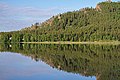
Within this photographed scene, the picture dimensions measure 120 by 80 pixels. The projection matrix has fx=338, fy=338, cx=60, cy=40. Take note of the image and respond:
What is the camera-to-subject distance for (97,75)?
36.7 metres

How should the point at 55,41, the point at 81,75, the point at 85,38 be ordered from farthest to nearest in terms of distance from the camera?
the point at 55,41 → the point at 85,38 → the point at 81,75

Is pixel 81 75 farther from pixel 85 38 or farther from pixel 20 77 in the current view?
pixel 85 38

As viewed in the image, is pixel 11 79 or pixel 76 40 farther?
pixel 76 40

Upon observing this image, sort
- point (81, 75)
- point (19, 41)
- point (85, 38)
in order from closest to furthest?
1. point (81, 75)
2. point (85, 38)
3. point (19, 41)

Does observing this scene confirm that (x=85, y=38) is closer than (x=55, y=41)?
Yes

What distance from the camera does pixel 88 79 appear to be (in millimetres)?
34875

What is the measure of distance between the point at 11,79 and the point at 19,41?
406 feet

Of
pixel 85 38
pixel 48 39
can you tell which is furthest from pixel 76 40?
pixel 48 39

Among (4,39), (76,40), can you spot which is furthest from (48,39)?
(4,39)

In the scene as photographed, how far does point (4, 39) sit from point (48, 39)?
26223 mm

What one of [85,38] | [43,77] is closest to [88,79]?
[43,77]

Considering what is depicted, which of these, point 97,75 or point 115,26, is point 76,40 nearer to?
point 115,26

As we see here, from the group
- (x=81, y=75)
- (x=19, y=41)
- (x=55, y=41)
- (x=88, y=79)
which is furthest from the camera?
(x=19, y=41)

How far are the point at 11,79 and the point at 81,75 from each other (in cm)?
812
